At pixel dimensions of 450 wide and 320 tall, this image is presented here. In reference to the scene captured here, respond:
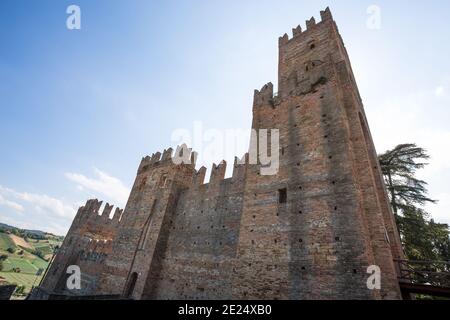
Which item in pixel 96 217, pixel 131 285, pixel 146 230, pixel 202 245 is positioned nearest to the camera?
pixel 202 245

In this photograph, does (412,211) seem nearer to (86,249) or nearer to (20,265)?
(86,249)

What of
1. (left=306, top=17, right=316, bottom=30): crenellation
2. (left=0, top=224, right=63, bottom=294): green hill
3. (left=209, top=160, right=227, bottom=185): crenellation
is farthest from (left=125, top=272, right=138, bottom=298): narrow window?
(left=0, top=224, right=63, bottom=294): green hill

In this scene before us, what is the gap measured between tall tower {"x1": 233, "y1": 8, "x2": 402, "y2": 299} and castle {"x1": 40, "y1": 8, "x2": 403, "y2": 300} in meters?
0.04

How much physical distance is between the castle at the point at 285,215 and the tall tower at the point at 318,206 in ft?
0.12

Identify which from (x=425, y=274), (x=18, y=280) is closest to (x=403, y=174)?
(x=425, y=274)

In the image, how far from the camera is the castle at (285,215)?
7480 millimetres

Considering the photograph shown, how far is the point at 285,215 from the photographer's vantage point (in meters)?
9.07

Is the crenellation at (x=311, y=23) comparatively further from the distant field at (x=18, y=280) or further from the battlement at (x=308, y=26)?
the distant field at (x=18, y=280)

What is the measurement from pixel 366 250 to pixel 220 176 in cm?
884

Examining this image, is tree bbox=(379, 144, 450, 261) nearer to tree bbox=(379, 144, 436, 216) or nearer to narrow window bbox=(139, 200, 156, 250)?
tree bbox=(379, 144, 436, 216)

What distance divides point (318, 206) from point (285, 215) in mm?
1349

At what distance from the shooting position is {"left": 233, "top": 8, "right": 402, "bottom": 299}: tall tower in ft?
23.5
